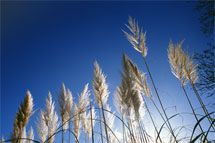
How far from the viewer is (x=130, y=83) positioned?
2.79m

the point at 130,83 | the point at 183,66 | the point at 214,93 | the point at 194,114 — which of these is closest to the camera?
the point at 194,114

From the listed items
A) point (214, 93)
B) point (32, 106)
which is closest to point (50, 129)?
point (32, 106)

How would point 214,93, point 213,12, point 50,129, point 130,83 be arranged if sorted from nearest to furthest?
1. point 130,83
2. point 50,129
3. point 214,93
4. point 213,12

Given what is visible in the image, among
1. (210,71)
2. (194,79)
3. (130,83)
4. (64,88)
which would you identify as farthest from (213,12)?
(64,88)

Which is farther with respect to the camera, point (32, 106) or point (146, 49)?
point (32, 106)

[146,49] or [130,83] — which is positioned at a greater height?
[146,49]

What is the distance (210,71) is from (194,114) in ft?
13.3

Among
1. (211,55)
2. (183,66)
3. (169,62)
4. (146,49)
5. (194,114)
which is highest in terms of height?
(211,55)

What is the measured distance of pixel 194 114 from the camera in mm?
1792

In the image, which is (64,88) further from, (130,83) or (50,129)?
(130,83)

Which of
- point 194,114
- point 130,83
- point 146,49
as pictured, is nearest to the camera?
point 194,114

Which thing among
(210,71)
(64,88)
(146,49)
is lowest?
(146,49)

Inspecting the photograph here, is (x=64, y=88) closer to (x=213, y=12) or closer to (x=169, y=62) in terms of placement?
(x=169, y=62)

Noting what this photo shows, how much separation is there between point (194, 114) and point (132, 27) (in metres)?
1.58
